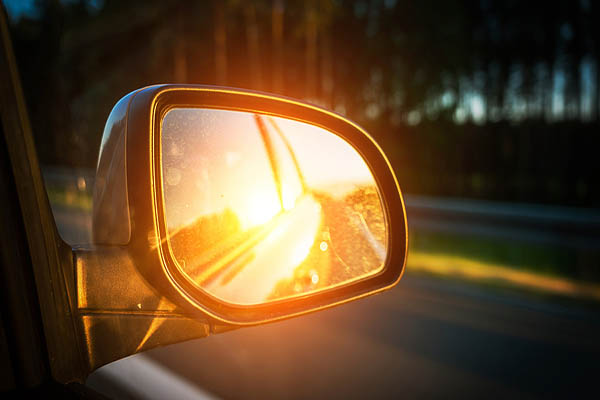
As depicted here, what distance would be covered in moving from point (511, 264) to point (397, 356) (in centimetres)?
447

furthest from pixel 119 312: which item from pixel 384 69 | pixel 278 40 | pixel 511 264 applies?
pixel 384 69

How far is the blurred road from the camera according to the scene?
3.50 meters

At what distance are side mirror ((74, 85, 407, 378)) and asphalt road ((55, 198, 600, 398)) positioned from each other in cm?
131

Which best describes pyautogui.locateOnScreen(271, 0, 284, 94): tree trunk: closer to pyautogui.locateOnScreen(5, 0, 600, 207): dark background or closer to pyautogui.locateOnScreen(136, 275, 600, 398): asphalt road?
pyautogui.locateOnScreen(5, 0, 600, 207): dark background

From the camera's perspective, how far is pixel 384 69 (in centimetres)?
2927

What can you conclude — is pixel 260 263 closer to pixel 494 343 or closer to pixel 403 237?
pixel 403 237

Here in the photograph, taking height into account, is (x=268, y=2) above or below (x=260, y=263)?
above

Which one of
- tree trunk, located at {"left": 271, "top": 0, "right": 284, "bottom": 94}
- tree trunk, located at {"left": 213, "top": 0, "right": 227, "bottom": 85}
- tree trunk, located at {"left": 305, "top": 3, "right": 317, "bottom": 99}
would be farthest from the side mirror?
tree trunk, located at {"left": 305, "top": 3, "right": 317, "bottom": 99}

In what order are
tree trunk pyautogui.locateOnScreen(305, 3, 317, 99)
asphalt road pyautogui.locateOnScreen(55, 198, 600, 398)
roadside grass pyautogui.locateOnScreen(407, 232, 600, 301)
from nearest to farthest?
asphalt road pyautogui.locateOnScreen(55, 198, 600, 398) < roadside grass pyautogui.locateOnScreen(407, 232, 600, 301) < tree trunk pyautogui.locateOnScreen(305, 3, 317, 99)

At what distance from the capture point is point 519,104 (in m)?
46.6

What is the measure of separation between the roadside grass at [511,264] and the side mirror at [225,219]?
222 inches

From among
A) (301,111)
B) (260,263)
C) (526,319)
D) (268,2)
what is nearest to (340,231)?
(260,263)

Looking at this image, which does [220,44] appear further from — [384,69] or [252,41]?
[384,69]

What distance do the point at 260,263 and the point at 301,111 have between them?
1.46 ft
